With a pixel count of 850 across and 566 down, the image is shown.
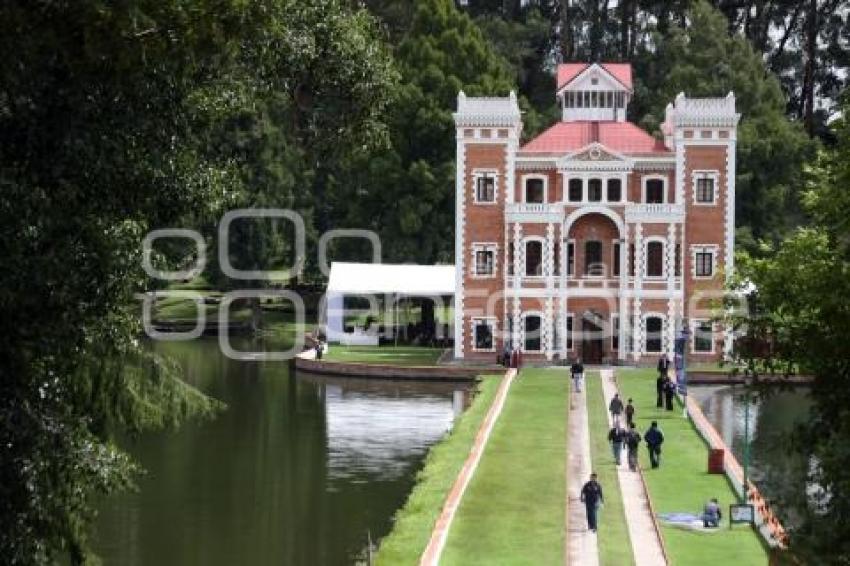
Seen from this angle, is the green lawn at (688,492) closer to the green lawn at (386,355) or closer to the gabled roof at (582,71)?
the green lawn at (386,355)

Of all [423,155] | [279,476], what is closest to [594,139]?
[423,155]

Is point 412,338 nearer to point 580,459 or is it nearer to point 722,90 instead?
point 722,90

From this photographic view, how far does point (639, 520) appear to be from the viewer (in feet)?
76.5

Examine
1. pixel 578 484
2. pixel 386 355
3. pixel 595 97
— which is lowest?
pixel 578 484

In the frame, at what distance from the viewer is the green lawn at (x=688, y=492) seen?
20656 mm

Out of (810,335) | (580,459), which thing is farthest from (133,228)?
(580,459)

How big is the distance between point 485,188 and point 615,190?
5.18 metres

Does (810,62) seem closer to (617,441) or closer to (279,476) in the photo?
(617,441)

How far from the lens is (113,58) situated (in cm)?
1138

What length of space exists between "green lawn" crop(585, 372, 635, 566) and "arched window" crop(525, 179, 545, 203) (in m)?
14.0

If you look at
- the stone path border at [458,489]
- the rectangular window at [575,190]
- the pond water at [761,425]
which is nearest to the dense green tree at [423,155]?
the rectangular window at [575,190]

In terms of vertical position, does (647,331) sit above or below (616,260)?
below

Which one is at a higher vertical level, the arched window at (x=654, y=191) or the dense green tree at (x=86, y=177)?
the arched window at (x=654, y=191)

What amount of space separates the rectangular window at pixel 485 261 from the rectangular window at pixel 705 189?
27.8 ft
